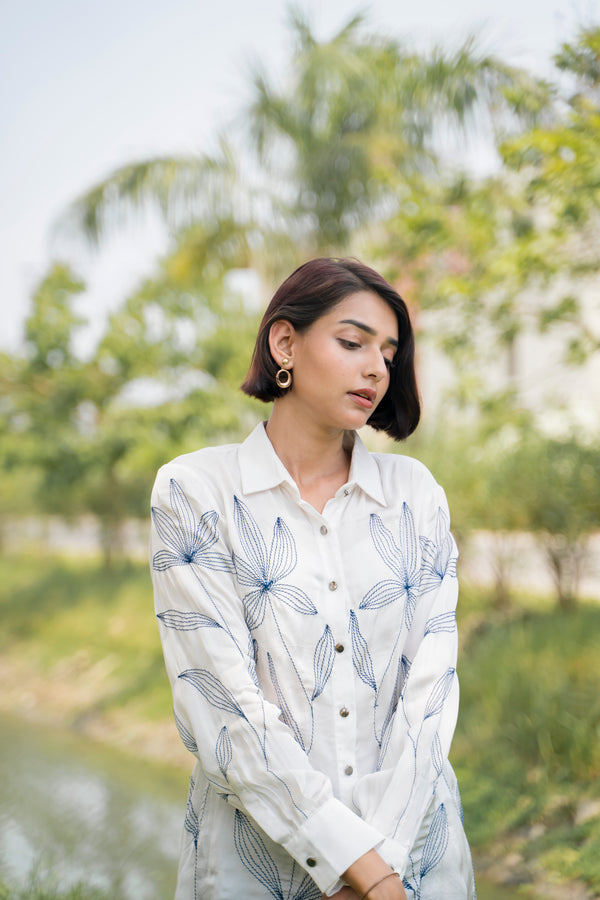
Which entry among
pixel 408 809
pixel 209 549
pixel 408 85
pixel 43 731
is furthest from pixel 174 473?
pixel 408 85

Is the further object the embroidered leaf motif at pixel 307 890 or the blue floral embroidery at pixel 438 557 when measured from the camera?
the blue floral embroidery at pixel 438 557

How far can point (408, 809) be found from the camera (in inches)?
61.5

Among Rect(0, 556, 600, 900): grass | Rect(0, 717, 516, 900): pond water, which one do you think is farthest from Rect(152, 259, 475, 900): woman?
Rect(0, 717, 516, 900): pond water

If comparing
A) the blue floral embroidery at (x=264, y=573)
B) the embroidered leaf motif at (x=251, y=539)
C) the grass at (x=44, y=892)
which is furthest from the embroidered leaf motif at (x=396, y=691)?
the grass at (x=44, y=892)

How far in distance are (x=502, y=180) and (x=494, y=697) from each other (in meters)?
3.36

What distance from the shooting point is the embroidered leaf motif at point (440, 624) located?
1724 mm

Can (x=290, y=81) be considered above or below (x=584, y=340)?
above

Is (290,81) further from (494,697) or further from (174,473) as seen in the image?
(174,473)

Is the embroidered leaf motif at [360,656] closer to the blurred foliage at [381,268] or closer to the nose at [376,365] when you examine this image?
the nose at [376,365]

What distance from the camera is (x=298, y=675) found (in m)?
1.62

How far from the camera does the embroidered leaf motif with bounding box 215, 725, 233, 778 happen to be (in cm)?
155

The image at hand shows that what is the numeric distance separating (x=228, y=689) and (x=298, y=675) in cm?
14

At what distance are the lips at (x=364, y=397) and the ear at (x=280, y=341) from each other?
162mm

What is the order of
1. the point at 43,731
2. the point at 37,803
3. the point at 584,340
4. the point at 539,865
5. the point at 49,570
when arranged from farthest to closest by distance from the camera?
the point at 49,570, the point at 43,731, the point at 584,340, the point at 37,803, the point at 539,865
